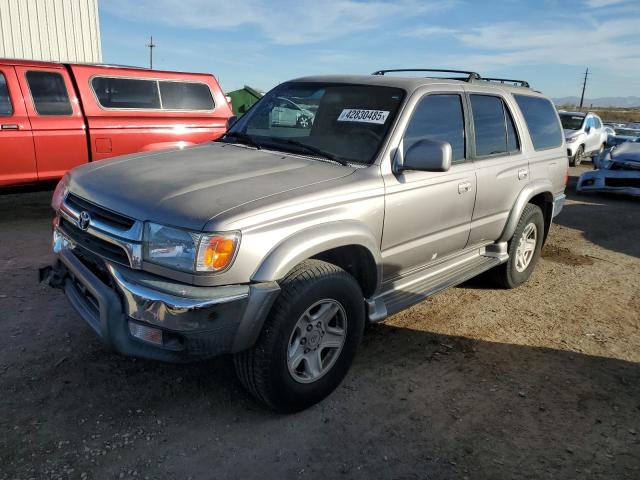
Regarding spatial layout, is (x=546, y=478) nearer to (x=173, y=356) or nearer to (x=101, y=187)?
(x=173, y=356)

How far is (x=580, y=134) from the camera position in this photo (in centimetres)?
1548

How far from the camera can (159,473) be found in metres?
2.38

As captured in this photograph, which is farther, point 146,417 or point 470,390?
point 470,390

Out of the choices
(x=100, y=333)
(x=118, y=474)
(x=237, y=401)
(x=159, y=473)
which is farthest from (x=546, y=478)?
(x=100, y=333)

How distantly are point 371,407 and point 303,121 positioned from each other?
6.86 ft

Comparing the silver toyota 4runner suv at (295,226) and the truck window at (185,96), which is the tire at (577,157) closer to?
the truck window at (185,96)

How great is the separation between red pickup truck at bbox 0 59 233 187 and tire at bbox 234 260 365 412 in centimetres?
499

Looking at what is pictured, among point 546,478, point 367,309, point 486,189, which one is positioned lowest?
point 546,478

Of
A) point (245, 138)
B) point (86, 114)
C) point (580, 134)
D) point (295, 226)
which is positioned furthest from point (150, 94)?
point (580, 134)

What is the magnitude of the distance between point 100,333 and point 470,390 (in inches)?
86.6

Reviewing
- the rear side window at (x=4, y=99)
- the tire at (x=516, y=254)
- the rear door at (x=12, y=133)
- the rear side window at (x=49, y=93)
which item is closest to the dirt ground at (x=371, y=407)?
the tire at (x=516, y=254)

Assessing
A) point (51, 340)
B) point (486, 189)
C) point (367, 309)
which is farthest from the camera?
point (486, 189)

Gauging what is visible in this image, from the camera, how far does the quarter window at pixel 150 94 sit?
6.89 metres

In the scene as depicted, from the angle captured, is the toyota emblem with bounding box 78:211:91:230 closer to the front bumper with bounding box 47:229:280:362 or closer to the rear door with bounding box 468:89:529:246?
the front bumper with bounding box 47:229:280:362
